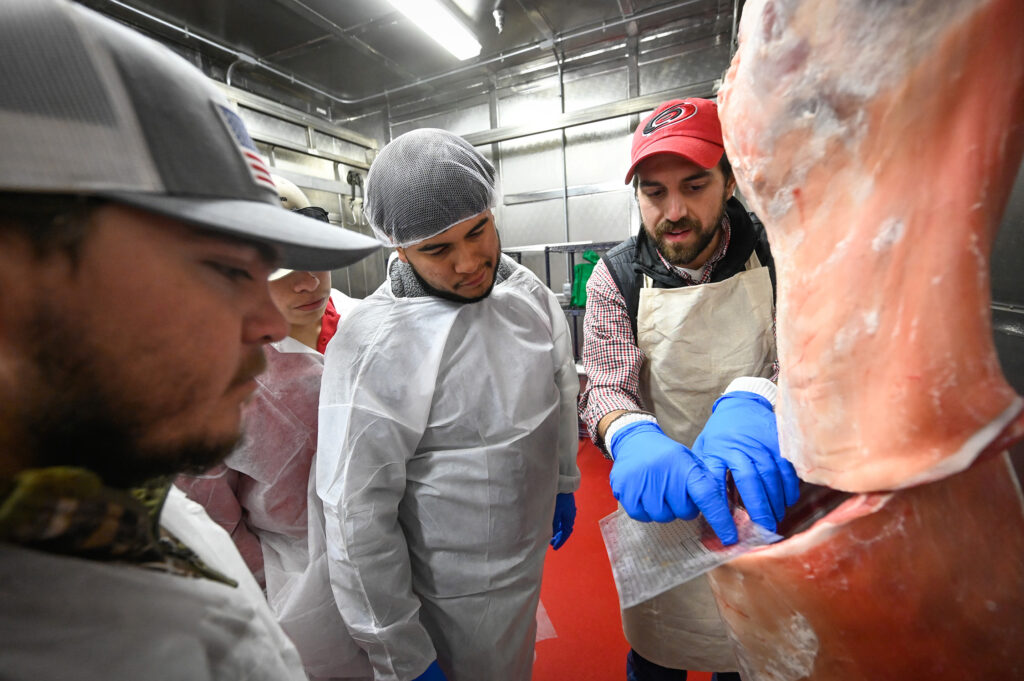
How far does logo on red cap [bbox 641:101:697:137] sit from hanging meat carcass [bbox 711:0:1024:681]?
73 centimetres

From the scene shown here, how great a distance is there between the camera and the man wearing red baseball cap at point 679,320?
3.76ft

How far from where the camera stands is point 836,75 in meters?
0.38

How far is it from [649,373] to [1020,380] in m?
0.73

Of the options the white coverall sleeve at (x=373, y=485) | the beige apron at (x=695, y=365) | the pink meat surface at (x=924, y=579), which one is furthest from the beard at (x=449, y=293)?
the pink meat surface at (x=924, y=579)

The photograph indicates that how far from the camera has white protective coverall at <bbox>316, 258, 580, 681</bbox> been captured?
38.7 inches

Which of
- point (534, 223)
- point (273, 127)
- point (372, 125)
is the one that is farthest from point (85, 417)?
point (372, 125)

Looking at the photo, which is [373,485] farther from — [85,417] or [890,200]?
[890,200]

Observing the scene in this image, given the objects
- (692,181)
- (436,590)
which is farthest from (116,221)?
(692,181)

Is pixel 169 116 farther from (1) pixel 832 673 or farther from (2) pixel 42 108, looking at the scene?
(1) pixel 832 673

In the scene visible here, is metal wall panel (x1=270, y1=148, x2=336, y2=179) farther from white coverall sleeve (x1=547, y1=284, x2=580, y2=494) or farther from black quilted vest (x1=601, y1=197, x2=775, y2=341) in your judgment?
black quilted vest (x1=601, y1=197, x2=775, y2=341)

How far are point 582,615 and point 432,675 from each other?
1142mm

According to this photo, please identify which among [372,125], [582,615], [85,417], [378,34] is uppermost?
[378,34]

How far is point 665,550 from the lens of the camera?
65cm

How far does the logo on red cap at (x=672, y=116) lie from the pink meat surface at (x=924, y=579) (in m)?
0.99
